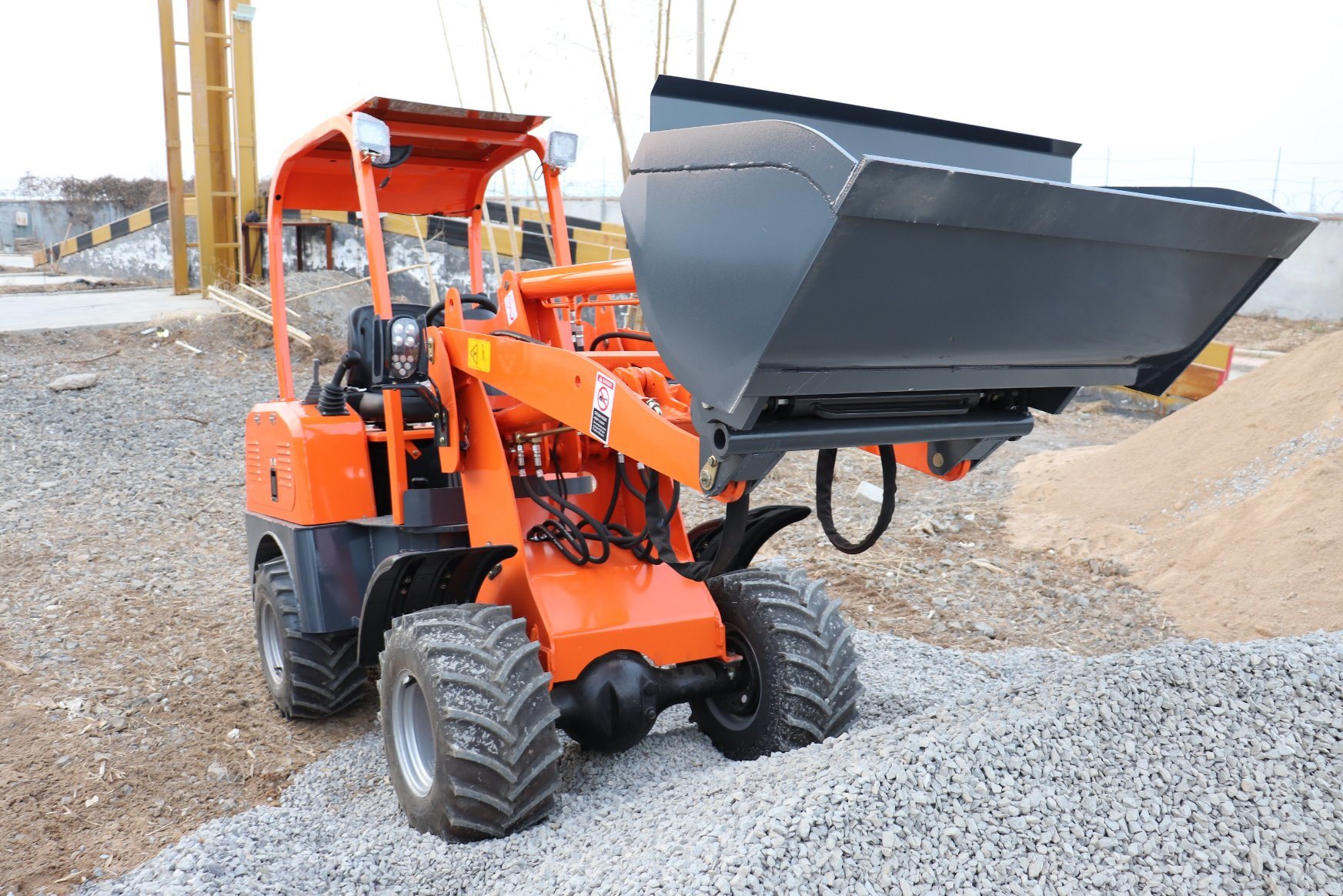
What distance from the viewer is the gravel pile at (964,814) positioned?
246cm

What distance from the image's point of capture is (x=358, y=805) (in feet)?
11.2

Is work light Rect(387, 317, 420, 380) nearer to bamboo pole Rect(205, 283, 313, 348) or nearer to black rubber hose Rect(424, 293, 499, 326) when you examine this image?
black rubber hose Rect(424, 293, 499, 326)

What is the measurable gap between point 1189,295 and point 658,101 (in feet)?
4.20

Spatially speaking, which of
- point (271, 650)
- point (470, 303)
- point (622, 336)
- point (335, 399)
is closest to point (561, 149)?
point (470, 303)

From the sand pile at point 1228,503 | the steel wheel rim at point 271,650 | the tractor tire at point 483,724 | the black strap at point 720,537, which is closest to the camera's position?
the black strap at point 720,537

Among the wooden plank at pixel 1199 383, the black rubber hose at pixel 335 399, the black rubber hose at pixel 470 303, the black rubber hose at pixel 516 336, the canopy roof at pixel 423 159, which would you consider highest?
the canopy roof at pixel 423 159

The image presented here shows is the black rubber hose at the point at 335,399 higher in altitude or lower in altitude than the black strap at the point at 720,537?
higher

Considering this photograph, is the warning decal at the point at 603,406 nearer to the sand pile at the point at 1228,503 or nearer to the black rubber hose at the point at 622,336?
the black rubber hose at the point at 622,336

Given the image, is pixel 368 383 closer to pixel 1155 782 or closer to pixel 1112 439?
pixel 1155 782

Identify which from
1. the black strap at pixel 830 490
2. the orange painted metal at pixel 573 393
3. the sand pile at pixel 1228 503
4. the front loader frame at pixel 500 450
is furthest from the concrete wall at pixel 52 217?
the black strap at pixel 830 490

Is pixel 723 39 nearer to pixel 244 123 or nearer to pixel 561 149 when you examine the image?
pixel 561 149

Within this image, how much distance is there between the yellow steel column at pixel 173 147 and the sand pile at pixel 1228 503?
11.0 meters

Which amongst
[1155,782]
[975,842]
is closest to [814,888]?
[975,842]

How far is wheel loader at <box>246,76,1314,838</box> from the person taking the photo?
2092 mm
